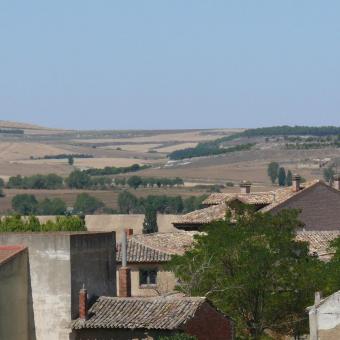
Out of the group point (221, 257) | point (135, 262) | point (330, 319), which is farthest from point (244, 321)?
point (135, 262)

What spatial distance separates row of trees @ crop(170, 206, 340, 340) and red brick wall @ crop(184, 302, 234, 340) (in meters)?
4.60

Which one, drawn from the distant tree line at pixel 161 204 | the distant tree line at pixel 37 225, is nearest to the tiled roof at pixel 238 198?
the distant tree line at pixel 37 225

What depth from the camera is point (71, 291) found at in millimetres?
54688

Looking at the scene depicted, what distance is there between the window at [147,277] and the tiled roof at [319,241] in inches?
262

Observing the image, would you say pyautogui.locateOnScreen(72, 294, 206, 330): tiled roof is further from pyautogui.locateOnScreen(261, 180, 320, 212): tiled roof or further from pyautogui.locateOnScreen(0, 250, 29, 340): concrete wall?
pyautogui.locateOnScreen(261, 180, 320, 212): tiled roof

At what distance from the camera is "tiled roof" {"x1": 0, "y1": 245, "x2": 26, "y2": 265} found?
53.7m

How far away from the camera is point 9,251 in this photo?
54.3 metres

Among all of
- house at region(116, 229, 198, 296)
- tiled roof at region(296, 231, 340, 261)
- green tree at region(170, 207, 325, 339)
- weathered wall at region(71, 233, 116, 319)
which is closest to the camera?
weathered wall at region(71, 233, 116, 319)

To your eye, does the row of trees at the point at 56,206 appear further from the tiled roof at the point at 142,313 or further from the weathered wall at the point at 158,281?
the tiled roof at the point at 142,313

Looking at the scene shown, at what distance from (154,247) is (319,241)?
828cm

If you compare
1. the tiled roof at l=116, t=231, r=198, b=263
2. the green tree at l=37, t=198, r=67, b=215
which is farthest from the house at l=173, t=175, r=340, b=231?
the green tree at l=37, t=198, r=67, b=215

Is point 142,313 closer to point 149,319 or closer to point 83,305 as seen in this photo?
point 149,319

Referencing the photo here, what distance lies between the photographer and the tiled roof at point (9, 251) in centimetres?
5367

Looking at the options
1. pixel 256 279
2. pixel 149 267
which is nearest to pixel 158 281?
pixel 149 267
